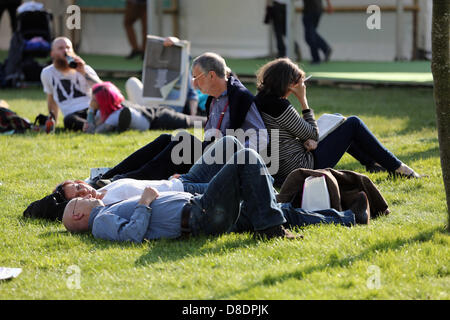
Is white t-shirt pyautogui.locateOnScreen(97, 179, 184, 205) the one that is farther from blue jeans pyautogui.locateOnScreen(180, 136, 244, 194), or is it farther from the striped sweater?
the striped sweater

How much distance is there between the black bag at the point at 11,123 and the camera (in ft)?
28.2

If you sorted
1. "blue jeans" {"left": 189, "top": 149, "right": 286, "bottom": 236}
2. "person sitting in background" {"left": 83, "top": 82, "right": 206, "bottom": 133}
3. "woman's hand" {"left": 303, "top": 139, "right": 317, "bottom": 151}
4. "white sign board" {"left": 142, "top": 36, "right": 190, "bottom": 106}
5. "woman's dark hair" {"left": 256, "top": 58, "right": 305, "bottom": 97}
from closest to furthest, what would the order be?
"blue jeans" {"left": 189, "top": 149, "right": 286, "bottom": 236}, "woman's dark hair" {"left": 256, "top": 58, "right": 305, "bottom": 97}, "woman's hand" {"left": 303, "top": 139, "right": 317, "bottom": 151}, "person sitting in background" {"left": 83, "top": 82, "right": 206, "bottom": 133}, "white sign board" {"left": 142, "top": 36, "right": 190, "bottom": 106}

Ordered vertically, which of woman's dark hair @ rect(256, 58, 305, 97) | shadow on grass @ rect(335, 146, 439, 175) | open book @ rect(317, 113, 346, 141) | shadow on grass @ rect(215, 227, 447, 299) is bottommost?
shadow on grass @ rect(335, 146, 439, 175)

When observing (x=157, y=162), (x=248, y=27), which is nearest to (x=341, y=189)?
(x=157, y=162)

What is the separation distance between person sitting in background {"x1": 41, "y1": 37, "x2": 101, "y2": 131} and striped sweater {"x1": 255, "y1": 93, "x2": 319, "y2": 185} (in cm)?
374

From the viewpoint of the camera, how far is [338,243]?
4.05 m

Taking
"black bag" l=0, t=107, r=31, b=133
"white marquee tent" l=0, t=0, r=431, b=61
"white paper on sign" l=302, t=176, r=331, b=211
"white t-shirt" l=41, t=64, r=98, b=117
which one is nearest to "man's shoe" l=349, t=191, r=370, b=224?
"white paper on sign" l=302, t=176, r=331, b=211

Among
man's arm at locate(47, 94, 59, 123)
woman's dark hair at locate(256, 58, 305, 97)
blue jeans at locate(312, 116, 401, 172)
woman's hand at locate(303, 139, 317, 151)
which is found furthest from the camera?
man's arm at locate(47, 94, 59, 123)

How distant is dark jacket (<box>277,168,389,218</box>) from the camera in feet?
15.0

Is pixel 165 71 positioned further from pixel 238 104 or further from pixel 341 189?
pixel 341 189

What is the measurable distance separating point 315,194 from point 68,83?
4747 mm

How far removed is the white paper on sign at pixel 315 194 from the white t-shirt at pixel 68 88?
4.58 m

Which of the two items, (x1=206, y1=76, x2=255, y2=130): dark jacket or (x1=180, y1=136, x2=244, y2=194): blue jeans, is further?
(x1=206, y1=76, x2=255, y2=130): dark jacket
